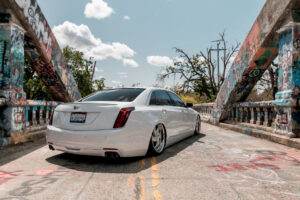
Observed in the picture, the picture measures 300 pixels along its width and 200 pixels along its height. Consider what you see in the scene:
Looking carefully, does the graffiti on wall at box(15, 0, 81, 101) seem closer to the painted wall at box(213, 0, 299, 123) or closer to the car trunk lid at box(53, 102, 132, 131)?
the car trunk lid at box(53, 102, 132, 131)

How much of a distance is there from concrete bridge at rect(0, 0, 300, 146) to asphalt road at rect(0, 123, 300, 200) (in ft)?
4.62

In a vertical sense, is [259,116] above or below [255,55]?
below

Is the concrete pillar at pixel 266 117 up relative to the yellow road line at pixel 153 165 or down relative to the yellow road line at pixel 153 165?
up

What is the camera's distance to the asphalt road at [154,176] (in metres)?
2.57

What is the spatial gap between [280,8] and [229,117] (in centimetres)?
566

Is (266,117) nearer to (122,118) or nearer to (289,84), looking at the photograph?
(289,84)

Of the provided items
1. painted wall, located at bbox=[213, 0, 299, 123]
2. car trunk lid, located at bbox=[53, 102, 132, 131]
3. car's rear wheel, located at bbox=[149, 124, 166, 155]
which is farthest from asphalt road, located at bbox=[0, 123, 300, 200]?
painted wall, located at bbox=[213, 0, 299, 123]

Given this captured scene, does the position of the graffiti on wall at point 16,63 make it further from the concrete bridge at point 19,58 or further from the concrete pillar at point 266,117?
the concrete pillar at point 266,117

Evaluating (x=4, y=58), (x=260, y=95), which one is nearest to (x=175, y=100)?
(x=4, y=58)

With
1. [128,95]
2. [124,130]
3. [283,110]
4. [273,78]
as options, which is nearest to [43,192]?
[124,130]

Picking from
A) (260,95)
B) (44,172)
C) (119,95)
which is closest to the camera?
(44,172)

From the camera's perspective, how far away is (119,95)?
446cm

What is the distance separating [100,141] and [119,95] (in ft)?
4.04

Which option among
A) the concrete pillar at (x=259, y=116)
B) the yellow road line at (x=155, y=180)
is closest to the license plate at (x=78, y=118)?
the yellow road line at (x=155, y=180)
